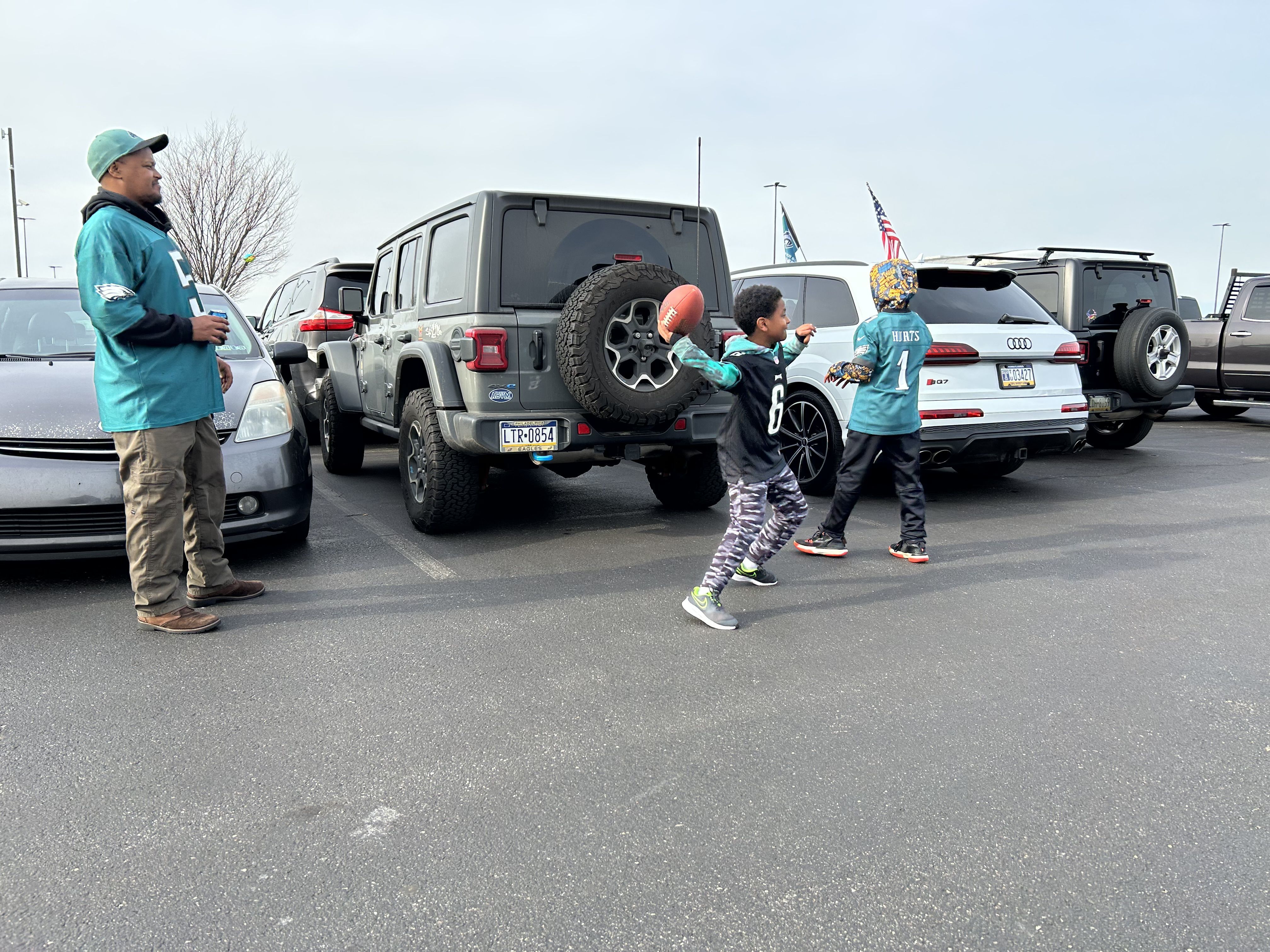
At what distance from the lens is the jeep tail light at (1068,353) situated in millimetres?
7020

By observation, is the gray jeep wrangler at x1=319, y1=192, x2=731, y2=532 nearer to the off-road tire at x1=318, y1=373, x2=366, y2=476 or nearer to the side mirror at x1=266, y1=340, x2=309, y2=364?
the side mirror at x1=266, y1=340, x2=309, y2=364

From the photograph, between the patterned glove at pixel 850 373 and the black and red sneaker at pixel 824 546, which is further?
the black and red sneaker at pixel 824 546

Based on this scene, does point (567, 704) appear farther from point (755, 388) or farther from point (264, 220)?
point (264, 220)

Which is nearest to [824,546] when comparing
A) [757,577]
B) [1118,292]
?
[757,577]

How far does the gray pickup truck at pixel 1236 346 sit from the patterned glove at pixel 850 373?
8793 mm

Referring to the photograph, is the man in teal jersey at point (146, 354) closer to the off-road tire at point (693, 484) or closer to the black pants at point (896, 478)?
the off-road tire at point (693, 484)

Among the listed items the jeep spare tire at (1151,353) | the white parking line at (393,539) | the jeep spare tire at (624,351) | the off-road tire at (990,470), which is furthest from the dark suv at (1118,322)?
the white parking line at (393,539)

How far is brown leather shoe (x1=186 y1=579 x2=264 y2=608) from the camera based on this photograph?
4438mm

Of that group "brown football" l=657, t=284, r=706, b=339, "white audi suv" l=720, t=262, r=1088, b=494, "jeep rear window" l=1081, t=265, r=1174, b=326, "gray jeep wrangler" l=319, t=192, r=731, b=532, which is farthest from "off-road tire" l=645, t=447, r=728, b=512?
"jeep rear window" l=1081, t=265, r=1174, b=326

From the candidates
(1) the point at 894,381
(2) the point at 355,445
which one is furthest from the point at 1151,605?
(2) the point at 355,445

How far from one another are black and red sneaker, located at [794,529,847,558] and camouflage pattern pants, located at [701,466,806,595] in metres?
0.77

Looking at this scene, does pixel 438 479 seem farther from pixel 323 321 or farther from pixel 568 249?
pixel 323 321

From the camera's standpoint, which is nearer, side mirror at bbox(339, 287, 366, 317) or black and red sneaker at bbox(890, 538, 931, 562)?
black and red sneaker at bbox(890, 538, 931, 562)

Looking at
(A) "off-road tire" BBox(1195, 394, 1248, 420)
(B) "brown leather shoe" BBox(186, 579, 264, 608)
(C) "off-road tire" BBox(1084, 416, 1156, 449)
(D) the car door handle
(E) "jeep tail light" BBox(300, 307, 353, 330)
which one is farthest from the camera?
→ (A) "off-road tire" BBox(1195, 394, 1248, 420)
